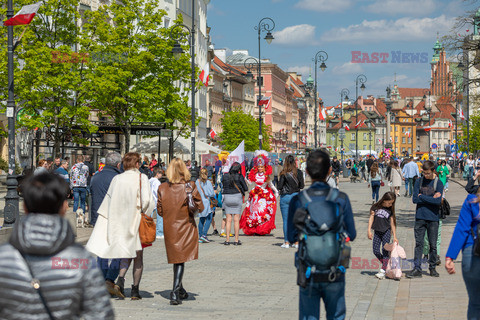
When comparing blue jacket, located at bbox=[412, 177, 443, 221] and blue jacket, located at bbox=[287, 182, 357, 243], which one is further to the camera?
blue jacket, located at bbox=[412, 177, 443, 221]

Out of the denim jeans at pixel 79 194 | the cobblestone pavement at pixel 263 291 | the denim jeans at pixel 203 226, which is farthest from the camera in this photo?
the denim jeans at pixel 79 194

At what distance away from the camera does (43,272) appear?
143 inches

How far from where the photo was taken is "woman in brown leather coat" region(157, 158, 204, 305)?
32.3 feet

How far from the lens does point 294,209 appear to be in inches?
225

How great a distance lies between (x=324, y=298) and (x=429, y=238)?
693 centimetres

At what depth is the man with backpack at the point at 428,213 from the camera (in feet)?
39.4

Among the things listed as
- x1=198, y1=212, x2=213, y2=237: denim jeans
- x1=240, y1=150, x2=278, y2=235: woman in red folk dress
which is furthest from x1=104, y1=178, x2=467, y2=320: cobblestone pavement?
x1=240, y1=150, x2=278, y2=235: woman in red folk dress

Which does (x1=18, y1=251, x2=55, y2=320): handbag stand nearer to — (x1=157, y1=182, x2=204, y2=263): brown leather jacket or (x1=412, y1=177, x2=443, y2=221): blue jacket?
(x1=157, y1=182, x2=204, y2=263): brown leather jacket

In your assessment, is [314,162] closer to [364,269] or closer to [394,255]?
[394,255]

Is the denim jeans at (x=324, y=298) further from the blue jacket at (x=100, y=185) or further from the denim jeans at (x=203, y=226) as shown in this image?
the denim jeans at (x=203, y=226)

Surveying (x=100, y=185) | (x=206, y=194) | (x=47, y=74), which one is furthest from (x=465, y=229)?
(x=47, y=74)

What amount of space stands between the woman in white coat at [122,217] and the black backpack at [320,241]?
4584 millimetres

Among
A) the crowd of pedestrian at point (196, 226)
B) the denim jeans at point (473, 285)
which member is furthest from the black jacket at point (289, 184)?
the denim jeans at point (473, 285)

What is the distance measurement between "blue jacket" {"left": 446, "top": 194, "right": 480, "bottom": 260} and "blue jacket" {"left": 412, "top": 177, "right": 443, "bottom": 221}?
518 cm
